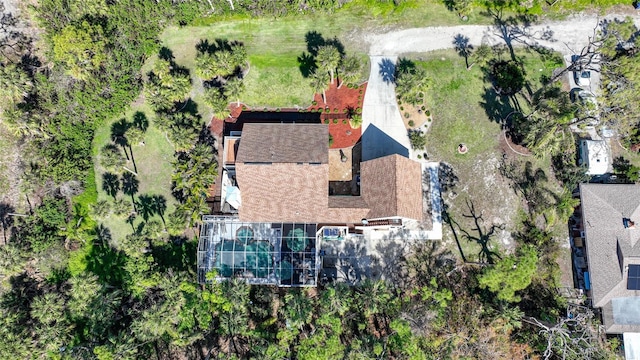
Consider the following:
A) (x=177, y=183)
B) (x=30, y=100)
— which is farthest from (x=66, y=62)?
(x=177, y=183)

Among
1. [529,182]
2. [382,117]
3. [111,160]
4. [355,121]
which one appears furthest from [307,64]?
[529,182]

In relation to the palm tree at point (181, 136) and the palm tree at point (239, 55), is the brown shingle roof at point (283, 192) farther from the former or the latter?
the palm tree at point (239, 55)

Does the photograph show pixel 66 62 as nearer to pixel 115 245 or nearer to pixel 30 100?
pixel 30 100

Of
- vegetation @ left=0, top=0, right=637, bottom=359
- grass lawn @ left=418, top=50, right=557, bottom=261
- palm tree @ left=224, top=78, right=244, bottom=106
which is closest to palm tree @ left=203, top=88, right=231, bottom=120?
vegetation @ left=0, top=0, right=637, bottom=359

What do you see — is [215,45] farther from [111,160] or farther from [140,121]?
[111,160]

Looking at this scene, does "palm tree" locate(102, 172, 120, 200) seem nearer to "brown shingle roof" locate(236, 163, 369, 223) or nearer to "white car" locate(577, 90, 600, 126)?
"brown shingle roof" locate(236, 163, 369, 223)
